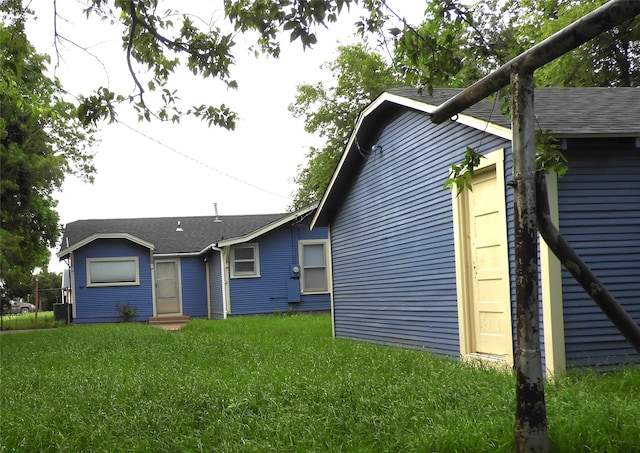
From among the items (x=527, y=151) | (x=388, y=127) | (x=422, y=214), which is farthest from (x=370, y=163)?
(x=527, y=151)

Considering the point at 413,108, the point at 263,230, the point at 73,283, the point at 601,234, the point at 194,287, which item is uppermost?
the point at 413,108

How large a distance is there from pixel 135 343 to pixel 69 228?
16848 millimetres

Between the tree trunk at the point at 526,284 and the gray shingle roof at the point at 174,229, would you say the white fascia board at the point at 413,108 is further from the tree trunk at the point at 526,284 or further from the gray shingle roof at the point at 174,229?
the gray shingle roof at the point at 174,229

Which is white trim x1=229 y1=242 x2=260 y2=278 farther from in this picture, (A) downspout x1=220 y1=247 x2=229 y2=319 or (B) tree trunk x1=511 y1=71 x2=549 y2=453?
(B) tree trunk x1=511 y1=71 x2=549 y2=453

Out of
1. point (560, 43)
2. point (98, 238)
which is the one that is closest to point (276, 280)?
point (98, 238)

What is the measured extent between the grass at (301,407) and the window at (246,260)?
14171 mm

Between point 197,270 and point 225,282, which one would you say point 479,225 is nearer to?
point 225,282

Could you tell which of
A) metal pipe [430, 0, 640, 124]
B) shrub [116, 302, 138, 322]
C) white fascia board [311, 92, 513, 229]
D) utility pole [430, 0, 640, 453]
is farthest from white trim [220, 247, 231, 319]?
utility pole [430, 0, 640, 453]

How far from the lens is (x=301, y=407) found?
596 centimetres

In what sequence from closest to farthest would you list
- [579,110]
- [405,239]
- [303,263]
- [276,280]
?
[579,110], [405,239], [276,280], [303,263]

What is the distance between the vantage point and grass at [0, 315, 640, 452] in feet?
16.0

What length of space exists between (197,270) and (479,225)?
19.5 m

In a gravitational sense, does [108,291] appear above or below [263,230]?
below

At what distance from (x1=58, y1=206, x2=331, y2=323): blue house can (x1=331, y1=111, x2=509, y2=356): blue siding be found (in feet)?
28.7
